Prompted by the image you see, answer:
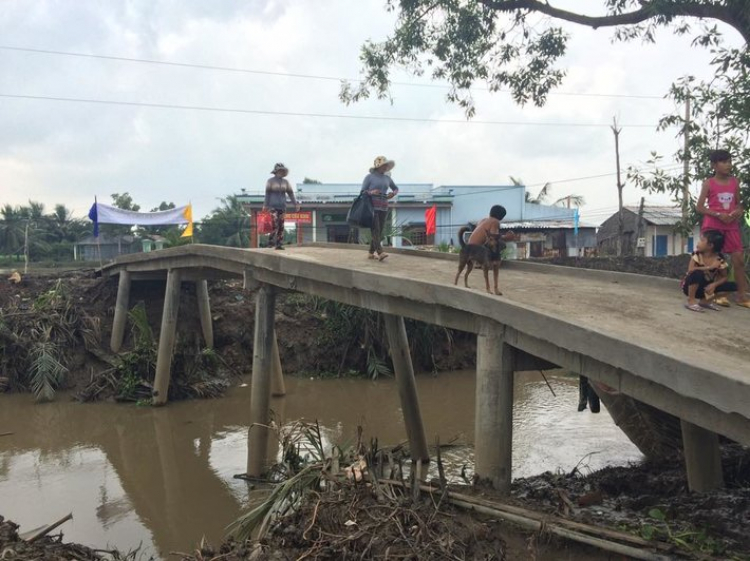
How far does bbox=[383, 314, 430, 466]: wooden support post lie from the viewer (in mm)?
8305

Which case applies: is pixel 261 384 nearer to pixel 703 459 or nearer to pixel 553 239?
pixel 703 459

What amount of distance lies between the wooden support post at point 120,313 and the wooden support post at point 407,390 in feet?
30.2

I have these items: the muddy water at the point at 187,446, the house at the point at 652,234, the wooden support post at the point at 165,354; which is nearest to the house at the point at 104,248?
the muddy water at the point at 187,446

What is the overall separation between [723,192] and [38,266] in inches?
1282

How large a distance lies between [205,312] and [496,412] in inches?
451

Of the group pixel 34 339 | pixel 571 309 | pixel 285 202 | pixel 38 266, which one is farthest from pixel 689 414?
pixel 38 266

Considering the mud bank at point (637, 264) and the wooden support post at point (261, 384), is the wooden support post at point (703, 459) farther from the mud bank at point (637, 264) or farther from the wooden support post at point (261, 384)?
the mud bank at point (637, 264)

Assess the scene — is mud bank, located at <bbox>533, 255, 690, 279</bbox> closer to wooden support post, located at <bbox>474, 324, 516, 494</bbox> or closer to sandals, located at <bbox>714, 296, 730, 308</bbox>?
sandals, located at <bbox>714, 296, 730, 308</bbox>

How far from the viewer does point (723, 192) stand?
A: 209 inches

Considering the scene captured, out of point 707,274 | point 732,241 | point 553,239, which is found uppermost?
point 553,239

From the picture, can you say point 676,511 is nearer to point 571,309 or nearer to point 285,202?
point 571,309

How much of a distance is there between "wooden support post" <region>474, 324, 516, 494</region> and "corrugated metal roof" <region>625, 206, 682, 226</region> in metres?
25.8

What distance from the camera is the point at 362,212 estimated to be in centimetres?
766

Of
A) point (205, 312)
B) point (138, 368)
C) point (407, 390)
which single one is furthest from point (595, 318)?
point (205, 312)
